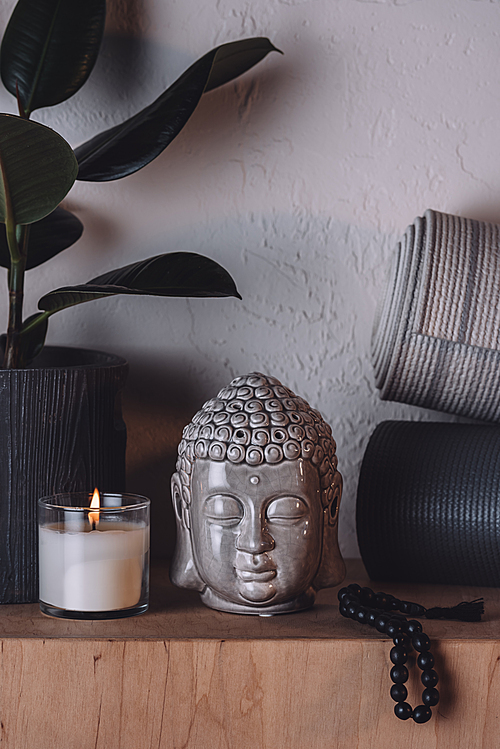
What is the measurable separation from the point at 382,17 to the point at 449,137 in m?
0.17

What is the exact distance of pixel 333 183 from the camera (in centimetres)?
84

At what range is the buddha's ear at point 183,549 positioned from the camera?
2.11ft

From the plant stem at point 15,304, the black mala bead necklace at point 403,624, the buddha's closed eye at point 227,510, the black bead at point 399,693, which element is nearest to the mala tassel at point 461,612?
the black mala bead necklace at point 403,624

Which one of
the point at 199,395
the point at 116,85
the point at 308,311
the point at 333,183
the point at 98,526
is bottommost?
the point at 98,526

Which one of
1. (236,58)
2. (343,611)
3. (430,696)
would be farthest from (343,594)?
(236,58)

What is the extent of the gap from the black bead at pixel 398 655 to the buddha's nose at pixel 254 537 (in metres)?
0.13

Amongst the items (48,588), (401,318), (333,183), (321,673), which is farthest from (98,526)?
(333,183)

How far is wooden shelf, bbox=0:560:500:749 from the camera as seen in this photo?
549 mm

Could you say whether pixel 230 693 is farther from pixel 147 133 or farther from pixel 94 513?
pixel 147 133

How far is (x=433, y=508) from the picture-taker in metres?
0.69

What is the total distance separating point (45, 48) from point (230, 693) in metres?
0.68

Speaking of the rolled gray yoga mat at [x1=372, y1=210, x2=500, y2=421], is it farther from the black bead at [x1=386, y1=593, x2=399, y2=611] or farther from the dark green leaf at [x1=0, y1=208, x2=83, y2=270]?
the dark green leaf at [x1=0, y1=208, x2=83, y2=270]

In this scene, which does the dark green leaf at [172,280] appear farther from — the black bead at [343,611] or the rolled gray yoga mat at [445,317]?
the black bead at [343,611]

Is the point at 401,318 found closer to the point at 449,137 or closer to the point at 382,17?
the point at 449,137
